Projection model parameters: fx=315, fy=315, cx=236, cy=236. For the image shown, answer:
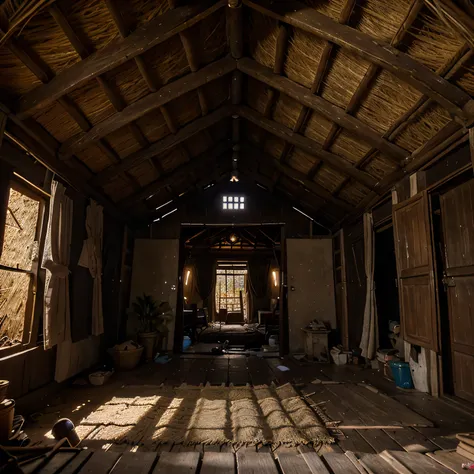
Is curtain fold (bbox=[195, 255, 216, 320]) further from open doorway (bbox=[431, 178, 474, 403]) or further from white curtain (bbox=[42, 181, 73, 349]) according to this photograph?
open doorway (bbox=[431, 178, 474, 403])

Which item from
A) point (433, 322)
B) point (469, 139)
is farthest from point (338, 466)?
point (469, 139)

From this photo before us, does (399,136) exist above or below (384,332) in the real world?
above

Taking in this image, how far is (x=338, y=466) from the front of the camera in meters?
2.19

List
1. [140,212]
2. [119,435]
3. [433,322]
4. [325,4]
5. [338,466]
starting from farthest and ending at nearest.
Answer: [140,212] < [433,322] < [325,4] < [119,435] < [338,466]

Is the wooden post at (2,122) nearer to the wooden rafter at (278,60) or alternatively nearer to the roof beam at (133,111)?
the roof beam at (133,111)

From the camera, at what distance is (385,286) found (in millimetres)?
7004

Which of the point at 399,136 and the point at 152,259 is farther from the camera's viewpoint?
the point at 152,259

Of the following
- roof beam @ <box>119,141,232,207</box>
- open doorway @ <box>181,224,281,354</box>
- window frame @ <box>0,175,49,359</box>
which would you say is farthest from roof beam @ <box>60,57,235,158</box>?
open doorway @ <box>181,224,281,354</box>

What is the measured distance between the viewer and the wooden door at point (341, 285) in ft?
22.3

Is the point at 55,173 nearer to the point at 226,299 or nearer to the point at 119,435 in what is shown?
the point at 119,435

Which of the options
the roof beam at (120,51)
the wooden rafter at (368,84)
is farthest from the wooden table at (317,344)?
the roof beam at (120,51)

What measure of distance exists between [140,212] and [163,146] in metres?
2.33

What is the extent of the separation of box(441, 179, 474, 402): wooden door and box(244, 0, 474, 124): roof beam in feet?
3.00

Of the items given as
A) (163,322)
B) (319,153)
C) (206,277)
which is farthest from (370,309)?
(206,277)
